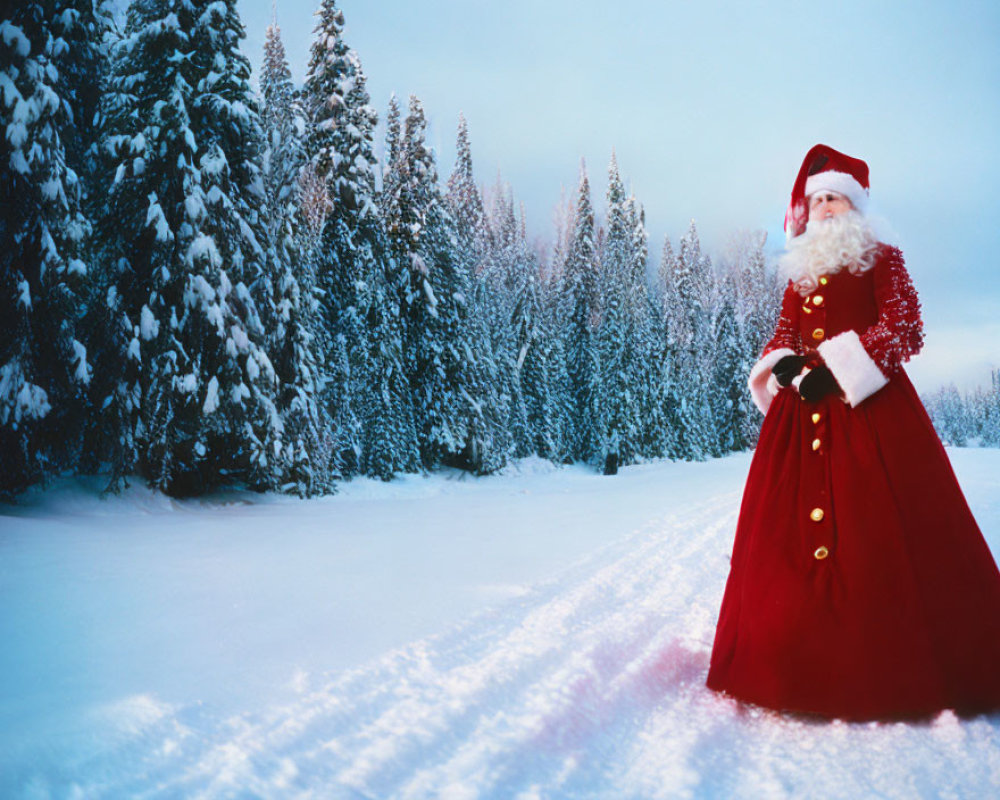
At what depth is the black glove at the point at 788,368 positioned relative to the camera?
122 inches

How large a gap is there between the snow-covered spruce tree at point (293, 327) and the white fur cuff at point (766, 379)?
968cm

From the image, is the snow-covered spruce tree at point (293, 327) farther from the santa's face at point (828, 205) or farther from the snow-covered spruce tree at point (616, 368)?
the snow-covered spruce tree at point (616, 368)

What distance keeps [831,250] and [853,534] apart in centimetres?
138

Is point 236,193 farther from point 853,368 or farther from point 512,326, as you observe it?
point 512,326

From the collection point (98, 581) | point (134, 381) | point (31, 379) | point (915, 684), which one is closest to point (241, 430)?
point (134, 381)

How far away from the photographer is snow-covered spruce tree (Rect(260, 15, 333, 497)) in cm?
1229

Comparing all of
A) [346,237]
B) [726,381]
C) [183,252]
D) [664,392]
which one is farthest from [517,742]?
[726,381]

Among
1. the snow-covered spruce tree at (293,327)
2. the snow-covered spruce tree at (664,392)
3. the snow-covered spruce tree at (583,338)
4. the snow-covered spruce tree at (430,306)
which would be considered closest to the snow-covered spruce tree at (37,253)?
the snow-covered spruce tree at (293,327)

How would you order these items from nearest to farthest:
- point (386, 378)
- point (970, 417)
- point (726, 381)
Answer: point (386, 378), point (726, 381), point (970, 417)

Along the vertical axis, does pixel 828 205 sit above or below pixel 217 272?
below

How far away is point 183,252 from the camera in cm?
1020

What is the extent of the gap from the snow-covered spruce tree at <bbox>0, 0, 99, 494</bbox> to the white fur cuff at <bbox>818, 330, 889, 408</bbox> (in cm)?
905

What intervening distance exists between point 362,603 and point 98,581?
6.20ft

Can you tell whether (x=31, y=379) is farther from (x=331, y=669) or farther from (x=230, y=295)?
(x=331, y=669)
